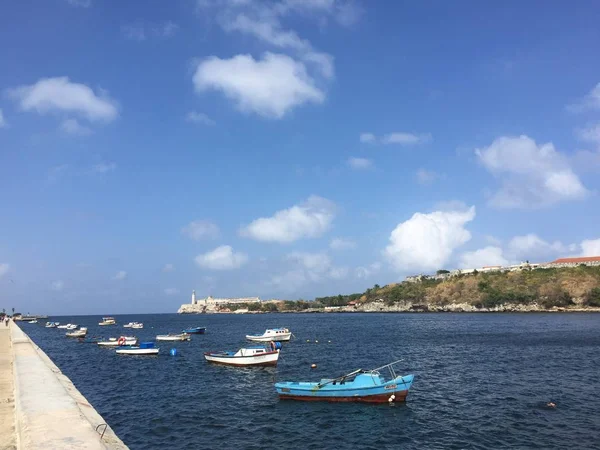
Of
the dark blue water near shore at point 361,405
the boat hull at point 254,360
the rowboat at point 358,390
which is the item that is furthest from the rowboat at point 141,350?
the rowboat at point 358,390

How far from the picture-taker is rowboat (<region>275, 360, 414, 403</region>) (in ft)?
101

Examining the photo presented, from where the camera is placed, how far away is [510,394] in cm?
3303

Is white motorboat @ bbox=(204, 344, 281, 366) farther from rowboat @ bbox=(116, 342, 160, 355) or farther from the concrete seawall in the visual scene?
the concrete seawall

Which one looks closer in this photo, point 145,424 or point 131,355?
point 145,424

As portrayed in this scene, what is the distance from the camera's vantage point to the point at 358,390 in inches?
1223

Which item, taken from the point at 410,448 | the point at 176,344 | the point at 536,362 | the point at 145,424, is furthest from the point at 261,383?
the point at 176,344

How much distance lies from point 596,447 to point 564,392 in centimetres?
1341

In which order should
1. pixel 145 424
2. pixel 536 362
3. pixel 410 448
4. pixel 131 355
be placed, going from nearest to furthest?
pixel 410 448 < pixel 145 424 < pixel 536 362 < pixel 131 355

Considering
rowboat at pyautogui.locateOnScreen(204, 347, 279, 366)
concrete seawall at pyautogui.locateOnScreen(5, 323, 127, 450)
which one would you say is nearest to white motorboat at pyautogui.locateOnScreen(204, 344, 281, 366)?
rowboat at pyautogui.locateOnScreen(204, 347, 279, 366)

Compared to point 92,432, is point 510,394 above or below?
below

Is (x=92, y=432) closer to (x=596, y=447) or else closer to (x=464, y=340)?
(x=596, y=447)

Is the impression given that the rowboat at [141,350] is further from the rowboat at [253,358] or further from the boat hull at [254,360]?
the rowboat at [253,358]

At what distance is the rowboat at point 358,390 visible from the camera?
30.9 m

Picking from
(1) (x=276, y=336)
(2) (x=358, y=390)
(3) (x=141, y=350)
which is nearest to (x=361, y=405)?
(2) (x=358, y=390)
